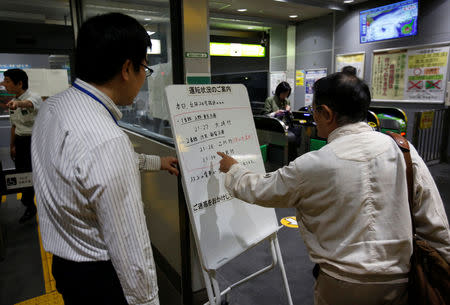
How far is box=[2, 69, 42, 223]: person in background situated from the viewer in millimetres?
3391

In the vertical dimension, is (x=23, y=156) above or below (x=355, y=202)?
below

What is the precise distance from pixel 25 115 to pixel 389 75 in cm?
624

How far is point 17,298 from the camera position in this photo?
7.41 feet

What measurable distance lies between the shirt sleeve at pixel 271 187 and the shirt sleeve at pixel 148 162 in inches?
20.6

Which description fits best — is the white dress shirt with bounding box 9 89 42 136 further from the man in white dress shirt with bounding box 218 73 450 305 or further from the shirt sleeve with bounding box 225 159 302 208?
the man in white dress shirt with bounding box 218 73 450 305

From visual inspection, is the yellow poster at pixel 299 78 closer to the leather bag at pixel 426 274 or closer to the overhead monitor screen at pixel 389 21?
the overhead monitor screen at pixel 389 21

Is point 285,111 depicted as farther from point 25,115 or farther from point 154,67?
point 25,115

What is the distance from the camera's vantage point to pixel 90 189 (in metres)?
0.87

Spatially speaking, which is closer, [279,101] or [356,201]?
[356,201]

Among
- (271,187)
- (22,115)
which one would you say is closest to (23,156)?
(22,115)

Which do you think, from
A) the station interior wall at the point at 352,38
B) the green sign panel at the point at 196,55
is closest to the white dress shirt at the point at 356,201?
the green sign panel at the point at 196,55

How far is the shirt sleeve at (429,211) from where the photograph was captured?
1181 millimetres

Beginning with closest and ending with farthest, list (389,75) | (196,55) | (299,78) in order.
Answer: (196,55) < (389,75) < (299,78)

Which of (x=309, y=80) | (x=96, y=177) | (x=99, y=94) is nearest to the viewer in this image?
(x=96, y=177)
